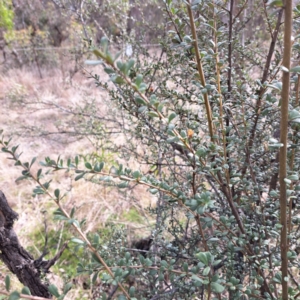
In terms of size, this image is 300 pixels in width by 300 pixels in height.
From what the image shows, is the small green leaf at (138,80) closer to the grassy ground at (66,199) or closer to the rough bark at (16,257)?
the rough bark at (16,257)

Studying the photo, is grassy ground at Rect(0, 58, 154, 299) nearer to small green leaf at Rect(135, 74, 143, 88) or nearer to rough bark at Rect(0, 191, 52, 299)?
rough bark at Rect(0, 191, 52, 299)

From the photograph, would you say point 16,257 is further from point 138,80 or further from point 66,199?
point 66,199

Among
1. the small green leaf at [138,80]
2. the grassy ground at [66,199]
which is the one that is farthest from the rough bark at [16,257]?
the small green leaf at [138,80]

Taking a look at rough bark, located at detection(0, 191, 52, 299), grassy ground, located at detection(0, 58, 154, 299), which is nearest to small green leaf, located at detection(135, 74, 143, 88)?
rough bark, located at detection(0, 191, 52, 299)

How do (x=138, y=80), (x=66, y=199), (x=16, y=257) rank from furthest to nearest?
(x=66, y=199) < (x=16, y=257) < (x=138, y=80)

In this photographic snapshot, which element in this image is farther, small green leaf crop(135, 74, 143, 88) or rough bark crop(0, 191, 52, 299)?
rough bark crop(0, 191, 52, 299)

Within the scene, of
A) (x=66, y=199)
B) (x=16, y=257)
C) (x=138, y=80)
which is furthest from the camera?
(x=66, y=199)

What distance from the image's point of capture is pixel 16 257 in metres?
0.79

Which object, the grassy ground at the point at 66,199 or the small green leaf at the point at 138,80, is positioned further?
the grassy ground at the point at 66,199

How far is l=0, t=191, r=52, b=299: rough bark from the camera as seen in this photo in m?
0.77

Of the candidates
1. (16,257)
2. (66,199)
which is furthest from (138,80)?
(66,199)

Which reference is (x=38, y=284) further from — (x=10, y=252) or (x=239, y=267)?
(x=239, y=267)

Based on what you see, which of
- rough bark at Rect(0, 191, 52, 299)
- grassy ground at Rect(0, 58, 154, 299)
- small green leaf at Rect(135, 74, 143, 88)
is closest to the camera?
small green leaf at Rect(135, 74, 143, 88)

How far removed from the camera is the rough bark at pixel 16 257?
0.77 meters
